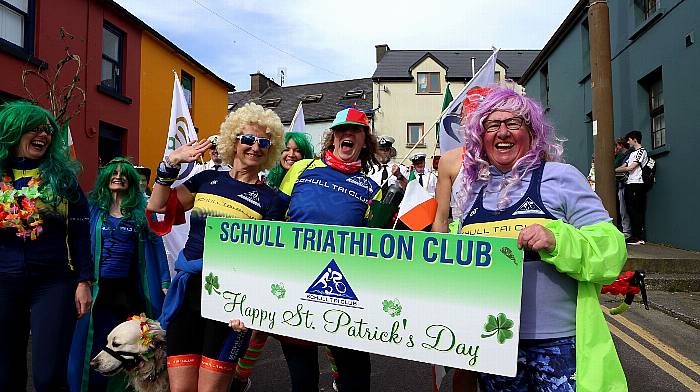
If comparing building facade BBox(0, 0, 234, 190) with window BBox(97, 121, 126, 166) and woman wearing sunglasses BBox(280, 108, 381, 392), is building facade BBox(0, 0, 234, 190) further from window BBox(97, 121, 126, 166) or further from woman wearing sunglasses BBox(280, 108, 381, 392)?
woman wearing sunglasses BBox(280, 108, 381, 392)

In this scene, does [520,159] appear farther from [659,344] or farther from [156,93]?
[156,93]

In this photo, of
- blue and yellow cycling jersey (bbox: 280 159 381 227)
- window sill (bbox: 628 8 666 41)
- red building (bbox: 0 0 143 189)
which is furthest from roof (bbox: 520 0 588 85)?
blue and yellow cycling jersey (bbox: 280 159 381 227)

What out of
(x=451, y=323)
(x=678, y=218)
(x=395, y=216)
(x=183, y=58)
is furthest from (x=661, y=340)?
(x=183, y=58)

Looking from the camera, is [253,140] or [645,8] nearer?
[253,140]

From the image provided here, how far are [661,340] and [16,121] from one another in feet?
18.0

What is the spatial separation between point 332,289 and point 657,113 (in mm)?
10205

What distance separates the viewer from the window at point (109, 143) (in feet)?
42.8

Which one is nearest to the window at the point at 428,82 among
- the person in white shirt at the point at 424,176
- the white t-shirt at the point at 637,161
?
the person in white shirt at the point at 424,176

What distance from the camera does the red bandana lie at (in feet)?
9.64

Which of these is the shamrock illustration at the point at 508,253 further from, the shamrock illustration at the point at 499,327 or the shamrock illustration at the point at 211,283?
the shamrock illustration at the point at 211,283

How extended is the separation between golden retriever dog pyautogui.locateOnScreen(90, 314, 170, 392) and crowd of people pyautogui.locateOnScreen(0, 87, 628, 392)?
23cm

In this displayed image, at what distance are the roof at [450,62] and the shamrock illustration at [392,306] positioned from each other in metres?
29.8

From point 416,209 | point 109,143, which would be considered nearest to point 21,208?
point 416,209

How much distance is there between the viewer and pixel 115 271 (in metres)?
3.69
